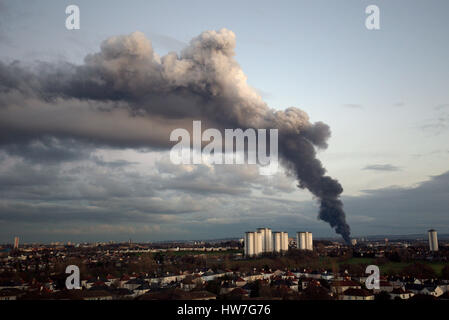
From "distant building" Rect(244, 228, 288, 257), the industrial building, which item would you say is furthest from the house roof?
the industrial building

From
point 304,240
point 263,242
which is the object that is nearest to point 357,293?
point 304,240

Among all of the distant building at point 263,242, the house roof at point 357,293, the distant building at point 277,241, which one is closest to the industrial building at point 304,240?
the distant building at point 263,242

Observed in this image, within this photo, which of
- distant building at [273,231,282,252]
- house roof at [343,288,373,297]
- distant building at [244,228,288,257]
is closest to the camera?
house roof at [343,288,373,297]

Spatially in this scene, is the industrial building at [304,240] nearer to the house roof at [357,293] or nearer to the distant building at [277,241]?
the distant building at [277,241]

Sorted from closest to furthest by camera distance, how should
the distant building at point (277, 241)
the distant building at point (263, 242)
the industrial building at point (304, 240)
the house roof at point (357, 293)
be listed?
the house roof at point (357, 293) → the distant building at point (263, 242) → the distant building at point (277, 241) → the industrial building at point (304, 240)

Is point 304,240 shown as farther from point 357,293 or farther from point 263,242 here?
point 357,293

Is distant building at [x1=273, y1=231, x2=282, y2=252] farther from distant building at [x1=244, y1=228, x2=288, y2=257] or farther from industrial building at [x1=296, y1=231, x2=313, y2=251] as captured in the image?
industrial building at [x1=296, y1=231, x2=313, y2=251]

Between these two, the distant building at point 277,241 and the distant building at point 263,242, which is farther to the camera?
the distant building at point 277,241

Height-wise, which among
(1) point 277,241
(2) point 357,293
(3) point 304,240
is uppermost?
(3) point 304,240

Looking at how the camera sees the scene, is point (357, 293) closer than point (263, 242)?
Yes

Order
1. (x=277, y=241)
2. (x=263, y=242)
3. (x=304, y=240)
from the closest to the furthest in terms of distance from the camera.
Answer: (x=304, y=240), (x=277, y=241), (x=263, y=242)
